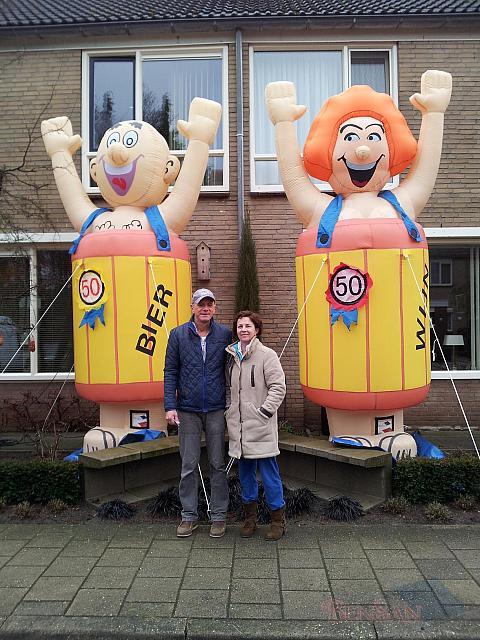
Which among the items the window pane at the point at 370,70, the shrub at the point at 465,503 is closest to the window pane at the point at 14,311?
the window pane at the point at 370,70

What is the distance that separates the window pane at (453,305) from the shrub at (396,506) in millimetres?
A: 4173

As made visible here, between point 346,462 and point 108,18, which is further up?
point 108,18

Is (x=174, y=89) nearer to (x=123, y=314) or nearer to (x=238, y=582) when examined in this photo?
(x=123, y=314)

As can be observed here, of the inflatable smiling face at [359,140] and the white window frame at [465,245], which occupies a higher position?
the inflatable smiling face at [359,140]

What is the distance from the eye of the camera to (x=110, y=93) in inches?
345

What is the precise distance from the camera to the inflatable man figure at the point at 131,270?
217 inches

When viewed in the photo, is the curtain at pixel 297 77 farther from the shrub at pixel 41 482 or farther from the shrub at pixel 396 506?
the shrub at pixel 41 482

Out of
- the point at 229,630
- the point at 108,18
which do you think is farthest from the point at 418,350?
the point at 108,18

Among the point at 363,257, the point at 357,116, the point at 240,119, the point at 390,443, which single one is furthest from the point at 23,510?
the point at 240,119

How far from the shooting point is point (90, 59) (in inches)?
341

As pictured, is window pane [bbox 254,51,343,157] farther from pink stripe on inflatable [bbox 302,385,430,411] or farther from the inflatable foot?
the inflatable foot

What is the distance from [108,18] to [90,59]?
27.6 inches

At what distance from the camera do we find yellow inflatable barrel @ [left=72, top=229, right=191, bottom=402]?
5.51 m

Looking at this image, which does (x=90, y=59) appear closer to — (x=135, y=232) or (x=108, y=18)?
(x=108, y=18)
